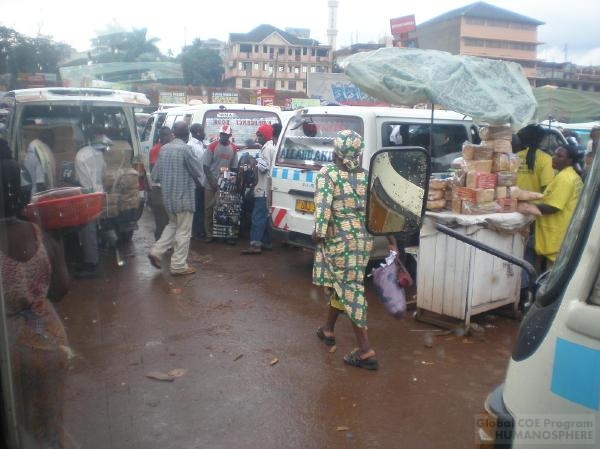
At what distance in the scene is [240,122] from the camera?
929cm

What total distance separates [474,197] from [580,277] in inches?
146

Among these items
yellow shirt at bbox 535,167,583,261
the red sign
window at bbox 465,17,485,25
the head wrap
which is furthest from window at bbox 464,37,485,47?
the head wrap

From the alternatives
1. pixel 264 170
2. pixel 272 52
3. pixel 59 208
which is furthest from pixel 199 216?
pixel 59 208

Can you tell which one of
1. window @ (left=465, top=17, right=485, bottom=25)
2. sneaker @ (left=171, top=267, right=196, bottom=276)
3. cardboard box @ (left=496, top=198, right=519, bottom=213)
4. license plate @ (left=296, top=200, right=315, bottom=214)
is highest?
window @ (left=465, top=17, right=485, bottom=25)

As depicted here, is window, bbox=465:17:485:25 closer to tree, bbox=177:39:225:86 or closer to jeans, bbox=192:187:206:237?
tree, bbox=177:39:225:86

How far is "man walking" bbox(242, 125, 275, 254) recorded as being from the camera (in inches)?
305

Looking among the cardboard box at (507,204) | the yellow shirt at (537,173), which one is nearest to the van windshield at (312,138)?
the cardboard box at (507,204)

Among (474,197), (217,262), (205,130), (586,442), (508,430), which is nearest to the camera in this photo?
(586,442)

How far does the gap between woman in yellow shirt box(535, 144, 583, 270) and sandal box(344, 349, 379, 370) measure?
1.96 m

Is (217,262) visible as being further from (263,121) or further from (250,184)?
(263,121)

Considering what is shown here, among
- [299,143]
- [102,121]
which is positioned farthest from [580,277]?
[102,121]

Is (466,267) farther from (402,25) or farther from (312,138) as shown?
(402,25)

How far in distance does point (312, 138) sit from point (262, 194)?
1.49 meters

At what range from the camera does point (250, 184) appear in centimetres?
803
